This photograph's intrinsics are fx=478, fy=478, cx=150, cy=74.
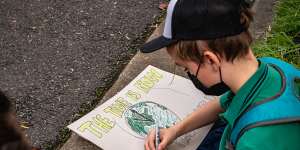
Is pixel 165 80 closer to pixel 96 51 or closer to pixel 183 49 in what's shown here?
pixel 96 51

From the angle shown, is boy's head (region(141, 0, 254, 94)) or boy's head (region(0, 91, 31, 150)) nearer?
boy's head (region(0, 91, 31, 150))

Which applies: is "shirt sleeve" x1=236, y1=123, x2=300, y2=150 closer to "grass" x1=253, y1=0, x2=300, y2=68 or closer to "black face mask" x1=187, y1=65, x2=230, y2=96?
"black face mask" x1=187, y1=65, x2=230, y2=96

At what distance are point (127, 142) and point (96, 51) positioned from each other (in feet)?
2.28

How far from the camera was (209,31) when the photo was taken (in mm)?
1438

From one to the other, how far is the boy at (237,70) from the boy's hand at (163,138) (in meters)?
0.33

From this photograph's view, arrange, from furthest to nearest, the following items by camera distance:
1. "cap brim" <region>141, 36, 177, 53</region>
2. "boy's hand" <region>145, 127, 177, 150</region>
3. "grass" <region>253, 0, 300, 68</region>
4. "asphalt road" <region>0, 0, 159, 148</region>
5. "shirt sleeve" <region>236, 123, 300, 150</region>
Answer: "grass" <region>253, 0, 300, 68</region>
"asphalt road" <region>0, 0, 159, 148</region>
"boy's hand" <region>145, 127, 177, 150</region>
"cap brim" <region>141, 36, 177, 53</region>
"shirt sleeve" <region>236, 123, 300, 150</region>

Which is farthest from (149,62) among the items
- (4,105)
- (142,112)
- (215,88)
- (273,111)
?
(4,105)

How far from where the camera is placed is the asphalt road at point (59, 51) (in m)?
2.15

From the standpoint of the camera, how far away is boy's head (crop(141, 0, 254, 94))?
142cm

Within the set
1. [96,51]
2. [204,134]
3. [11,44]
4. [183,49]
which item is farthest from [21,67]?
[183,49]

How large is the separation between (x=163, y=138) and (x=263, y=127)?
1.78ft

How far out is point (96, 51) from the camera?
2486mm

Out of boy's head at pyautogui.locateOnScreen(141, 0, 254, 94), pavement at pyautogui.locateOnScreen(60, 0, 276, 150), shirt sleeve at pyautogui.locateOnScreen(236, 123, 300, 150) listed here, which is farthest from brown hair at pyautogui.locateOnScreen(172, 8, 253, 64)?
pavement at pyautogui.locateOnScreen(60, 0, 276, 150)

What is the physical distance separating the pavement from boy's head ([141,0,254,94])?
694 millimetres
